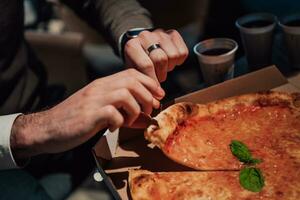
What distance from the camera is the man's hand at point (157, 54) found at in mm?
1284

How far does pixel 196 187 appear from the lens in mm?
1172

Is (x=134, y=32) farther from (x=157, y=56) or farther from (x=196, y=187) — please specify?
(x=196, y=187)

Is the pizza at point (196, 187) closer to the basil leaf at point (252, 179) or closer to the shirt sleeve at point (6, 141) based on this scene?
the basil leaf at point (252, 179)

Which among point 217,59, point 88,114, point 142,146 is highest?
point 88,114

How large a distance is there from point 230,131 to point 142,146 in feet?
0.81

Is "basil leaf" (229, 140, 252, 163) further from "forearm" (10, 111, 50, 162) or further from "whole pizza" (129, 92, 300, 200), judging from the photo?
"forearm" (10, 111, 50, 162)

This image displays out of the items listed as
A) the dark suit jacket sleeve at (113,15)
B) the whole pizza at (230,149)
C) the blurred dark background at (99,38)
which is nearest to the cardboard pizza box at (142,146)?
the whole pizza at (230,149)

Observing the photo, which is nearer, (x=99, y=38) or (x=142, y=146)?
(x=142, y=146)

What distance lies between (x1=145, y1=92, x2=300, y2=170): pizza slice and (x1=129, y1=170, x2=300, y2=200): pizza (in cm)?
4

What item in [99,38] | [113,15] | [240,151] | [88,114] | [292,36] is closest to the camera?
[88,114]

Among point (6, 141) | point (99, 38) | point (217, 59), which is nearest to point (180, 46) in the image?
point (217, 59)

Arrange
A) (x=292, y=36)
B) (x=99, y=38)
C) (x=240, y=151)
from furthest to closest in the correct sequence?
(x=99, y=38) → (x=292, y=36) → (x=240, y=151)

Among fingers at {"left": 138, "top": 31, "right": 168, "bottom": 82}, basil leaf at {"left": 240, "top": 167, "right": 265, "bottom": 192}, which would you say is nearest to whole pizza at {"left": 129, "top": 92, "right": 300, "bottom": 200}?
basil leaf at {"left": 240, "top": 167, "right": 265, "bottom": 192}

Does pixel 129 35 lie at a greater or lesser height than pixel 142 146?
greater
